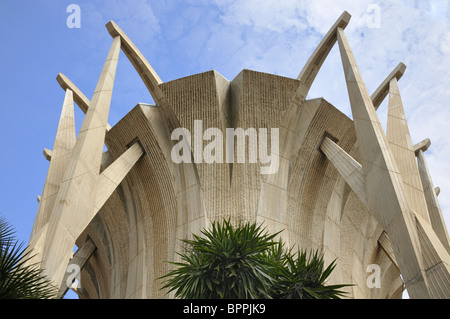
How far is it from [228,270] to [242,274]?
32 centimetres

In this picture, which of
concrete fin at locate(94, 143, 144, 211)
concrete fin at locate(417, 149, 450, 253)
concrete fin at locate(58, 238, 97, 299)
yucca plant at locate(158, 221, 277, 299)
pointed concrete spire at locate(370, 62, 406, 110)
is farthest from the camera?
pointed concrete spire at locate(370, 62, 406, 110)

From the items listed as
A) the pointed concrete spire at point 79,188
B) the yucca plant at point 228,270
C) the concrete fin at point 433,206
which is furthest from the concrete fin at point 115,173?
the concrete fin at point 433,206

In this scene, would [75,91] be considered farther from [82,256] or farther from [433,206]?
[433,206]

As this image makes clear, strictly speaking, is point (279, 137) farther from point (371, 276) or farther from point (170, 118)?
point (371, 276)

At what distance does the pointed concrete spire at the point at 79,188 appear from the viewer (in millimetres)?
12891

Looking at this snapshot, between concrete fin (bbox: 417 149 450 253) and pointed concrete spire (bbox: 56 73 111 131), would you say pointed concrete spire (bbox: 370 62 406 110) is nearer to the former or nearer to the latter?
concrete fin (bbox: 417 149 450 253)

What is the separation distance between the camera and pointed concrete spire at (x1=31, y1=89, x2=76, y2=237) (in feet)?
53.2

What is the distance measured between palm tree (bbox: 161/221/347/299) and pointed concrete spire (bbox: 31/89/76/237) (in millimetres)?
6570

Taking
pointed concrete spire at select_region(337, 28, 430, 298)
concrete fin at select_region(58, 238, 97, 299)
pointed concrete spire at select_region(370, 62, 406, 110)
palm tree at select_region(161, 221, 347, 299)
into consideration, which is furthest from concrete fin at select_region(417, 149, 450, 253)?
concrete fin at select_region(58, 238, 97, 299)

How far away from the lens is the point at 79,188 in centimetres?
1430
